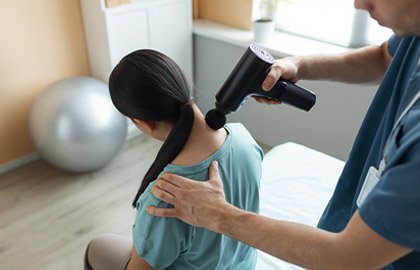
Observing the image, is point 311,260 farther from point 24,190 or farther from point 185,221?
point 24,190

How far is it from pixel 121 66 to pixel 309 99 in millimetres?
518

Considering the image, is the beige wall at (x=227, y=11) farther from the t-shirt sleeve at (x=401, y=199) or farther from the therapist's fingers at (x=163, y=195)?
the t-shirt sleeve at (x=401, y=199)

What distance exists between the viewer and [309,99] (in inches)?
45.8

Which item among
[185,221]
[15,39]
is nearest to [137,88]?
[185,221]

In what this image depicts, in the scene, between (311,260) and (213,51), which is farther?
(213,51)

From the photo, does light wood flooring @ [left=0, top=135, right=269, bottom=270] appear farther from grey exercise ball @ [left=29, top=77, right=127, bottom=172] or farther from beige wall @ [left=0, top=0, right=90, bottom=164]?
beige wall @ [left=0, top=0, right=90, bottom=164]

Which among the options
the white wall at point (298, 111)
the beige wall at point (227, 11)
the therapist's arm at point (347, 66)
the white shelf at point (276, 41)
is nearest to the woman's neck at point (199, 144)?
the therapist's arm at point (347, 66)

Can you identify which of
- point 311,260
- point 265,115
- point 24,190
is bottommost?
point 24,190

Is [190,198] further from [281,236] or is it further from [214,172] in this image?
[281,236]

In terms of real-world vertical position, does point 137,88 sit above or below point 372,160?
above

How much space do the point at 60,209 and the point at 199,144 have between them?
5.25 ft

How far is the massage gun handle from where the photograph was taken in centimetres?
112

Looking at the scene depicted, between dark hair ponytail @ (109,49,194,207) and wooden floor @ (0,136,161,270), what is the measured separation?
Answer: 1.28 meters

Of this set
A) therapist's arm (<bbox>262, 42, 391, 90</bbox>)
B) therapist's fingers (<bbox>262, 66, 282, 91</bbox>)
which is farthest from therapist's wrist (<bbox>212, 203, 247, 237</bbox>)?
therapist's arm (<bbox>262, 42, 391, 90</bbox>)
